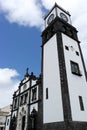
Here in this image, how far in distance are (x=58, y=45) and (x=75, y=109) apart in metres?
8.41

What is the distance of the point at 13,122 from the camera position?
915 inches

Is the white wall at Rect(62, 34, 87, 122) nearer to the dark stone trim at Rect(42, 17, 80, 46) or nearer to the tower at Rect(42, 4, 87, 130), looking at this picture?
the tower at Rect(42, 4, 87, 130)

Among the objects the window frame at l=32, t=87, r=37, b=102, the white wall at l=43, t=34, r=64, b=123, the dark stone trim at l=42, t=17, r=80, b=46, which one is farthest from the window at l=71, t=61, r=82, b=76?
the window frame at l=32, t=87, r=37, b=102

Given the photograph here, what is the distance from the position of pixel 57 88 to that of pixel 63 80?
119 centimetres

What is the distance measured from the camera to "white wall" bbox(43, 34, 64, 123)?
14.8 metres

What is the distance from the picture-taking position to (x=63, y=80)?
15.5 meters

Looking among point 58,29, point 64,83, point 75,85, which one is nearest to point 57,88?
point 64,83

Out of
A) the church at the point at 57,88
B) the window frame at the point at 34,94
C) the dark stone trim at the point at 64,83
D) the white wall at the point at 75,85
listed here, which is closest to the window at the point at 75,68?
the church at the point at 57,88

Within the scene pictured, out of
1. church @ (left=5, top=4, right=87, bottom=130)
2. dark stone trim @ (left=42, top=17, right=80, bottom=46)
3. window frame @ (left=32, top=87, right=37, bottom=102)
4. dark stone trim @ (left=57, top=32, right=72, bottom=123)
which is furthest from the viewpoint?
dark stone trim @ (left=42, top=17, right=80, bottom=46)

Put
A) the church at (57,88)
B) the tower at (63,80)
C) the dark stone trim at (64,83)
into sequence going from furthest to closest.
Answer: the church at (57,88)
the tower at (63,80)
the dark stone trim at (64,83)

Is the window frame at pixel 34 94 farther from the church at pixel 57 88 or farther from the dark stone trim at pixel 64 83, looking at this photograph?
the dark stone trim at pixel 64 83

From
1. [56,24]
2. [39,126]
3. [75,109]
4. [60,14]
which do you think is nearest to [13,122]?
[39,126]

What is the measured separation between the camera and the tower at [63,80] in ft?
45.9

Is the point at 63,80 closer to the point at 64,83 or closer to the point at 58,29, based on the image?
the point at 64,83
